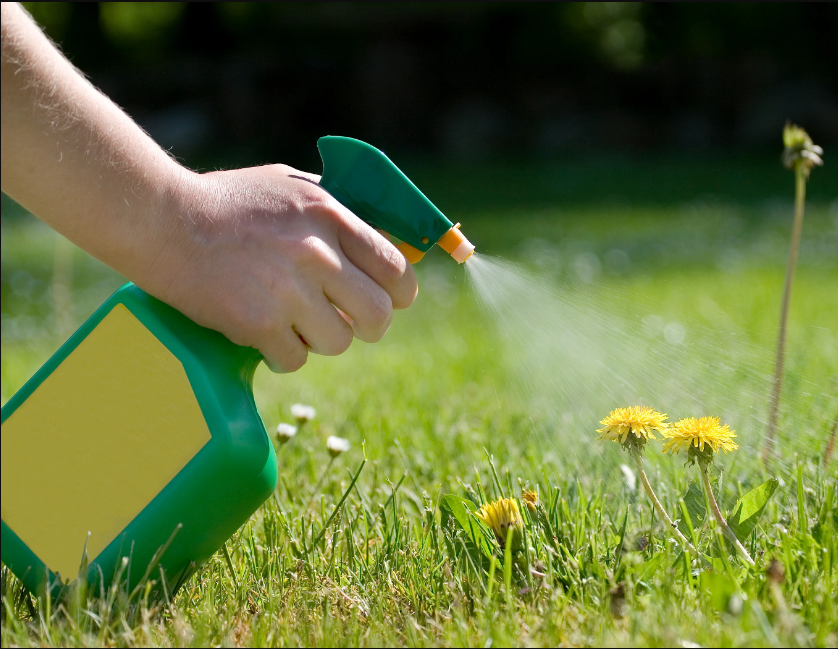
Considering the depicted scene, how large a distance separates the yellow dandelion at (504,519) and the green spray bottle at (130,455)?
0.28 m

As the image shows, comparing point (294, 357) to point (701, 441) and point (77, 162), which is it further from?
point (701, 441)

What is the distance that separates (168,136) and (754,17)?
8.57 meters

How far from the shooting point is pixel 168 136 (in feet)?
41.0

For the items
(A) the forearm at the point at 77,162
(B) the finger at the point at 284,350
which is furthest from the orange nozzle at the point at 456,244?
(A) the forearm at the point at 77,162

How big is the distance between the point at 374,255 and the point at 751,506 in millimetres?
587

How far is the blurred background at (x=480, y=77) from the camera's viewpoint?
39.2ft

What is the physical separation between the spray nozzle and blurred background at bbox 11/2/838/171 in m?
10.7

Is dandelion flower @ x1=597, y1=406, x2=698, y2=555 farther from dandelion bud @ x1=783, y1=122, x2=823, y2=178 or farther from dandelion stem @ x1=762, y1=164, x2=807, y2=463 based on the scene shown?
dandelion bud @ x1=783, y1=122, x2=823, y2=178

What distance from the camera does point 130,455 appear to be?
1.05 meters

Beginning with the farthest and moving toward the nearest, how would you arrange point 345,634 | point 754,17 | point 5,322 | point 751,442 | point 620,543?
point 754,17 < point 5,322 < point 751,442 < point 620,543 < point 345,634

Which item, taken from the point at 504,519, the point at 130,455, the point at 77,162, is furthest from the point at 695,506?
the point at 77,162

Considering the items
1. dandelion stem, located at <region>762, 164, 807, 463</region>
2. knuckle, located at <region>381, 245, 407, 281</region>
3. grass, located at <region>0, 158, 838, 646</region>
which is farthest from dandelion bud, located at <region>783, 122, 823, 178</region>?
knuckle, located at <region>381, 245, 407, 281</region>

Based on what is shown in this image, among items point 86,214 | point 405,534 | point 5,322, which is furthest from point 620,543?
point 5,322

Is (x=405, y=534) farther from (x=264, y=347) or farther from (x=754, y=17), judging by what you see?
(x=754, y=17)
